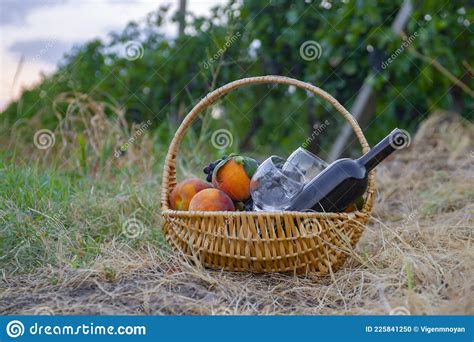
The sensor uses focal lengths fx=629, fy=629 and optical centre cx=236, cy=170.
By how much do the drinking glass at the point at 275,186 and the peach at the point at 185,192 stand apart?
20 cm

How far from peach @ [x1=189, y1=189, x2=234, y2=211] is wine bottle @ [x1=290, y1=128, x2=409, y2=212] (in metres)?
0.19

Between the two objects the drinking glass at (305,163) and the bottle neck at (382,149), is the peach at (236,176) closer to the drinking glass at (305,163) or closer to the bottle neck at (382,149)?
the drinking glass at (305,163)

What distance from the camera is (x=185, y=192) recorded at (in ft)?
6.40

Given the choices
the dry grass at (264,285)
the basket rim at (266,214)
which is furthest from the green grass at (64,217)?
the basket rim at (266,214)

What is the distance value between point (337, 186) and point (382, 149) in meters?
0.18

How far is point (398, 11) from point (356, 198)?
2.36m

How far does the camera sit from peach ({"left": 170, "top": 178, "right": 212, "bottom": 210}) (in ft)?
6.39

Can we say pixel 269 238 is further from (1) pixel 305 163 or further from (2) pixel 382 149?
(2) pixel 382 149

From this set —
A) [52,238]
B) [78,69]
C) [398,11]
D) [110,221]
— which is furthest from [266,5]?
[52,238]

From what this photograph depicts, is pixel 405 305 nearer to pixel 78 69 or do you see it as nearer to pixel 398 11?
pixel 398 11

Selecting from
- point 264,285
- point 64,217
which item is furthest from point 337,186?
point 64,217

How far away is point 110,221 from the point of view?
233 cm

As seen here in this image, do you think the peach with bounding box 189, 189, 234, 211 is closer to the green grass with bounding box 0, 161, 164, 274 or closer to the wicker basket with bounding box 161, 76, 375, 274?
the wicker basket with bounding box 161, 76, 375, 274

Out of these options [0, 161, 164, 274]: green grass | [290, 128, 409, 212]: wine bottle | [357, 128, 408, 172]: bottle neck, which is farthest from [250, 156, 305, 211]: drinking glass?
[0, 161, 164, 274]: green grass
